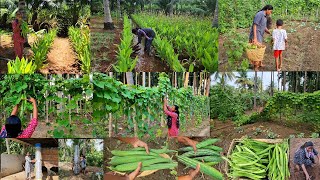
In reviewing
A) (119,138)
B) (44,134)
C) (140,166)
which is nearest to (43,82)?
(44,134)

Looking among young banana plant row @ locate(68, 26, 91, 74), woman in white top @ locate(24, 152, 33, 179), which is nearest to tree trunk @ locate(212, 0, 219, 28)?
young banana plant row @ locate(68, 26, 91, 74)

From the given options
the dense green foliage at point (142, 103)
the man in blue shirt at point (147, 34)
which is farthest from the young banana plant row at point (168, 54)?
the dense green foliage at point (142, 103)

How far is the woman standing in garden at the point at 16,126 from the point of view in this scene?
645cm

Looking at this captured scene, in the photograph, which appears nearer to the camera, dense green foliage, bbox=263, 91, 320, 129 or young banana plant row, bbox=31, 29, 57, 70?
young banana plant row, bbox=31, 29, 57, 70

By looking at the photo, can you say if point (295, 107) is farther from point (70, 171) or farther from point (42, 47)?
point (42, 47)

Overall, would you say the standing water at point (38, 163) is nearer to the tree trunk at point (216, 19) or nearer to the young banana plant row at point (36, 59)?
the young banana plant row at point (36, 59)

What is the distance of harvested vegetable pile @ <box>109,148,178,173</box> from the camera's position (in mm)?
6602

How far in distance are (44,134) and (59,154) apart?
1.03ft

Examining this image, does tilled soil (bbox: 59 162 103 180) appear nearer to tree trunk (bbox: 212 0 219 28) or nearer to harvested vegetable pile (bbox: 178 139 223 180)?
harvested vegetable pile (bbox: 178 139 223 180)

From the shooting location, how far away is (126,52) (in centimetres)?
637

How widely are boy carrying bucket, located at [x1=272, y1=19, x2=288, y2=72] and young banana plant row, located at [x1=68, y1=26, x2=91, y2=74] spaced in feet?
7.47

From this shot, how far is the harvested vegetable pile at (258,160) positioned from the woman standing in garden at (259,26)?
1.01 metres

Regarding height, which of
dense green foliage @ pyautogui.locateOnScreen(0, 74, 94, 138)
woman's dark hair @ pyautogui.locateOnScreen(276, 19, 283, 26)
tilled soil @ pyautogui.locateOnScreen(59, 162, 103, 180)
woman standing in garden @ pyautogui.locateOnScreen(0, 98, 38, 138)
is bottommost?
tilled soil @ pyautogui.locateOnScreen(59, 162, 103, 180)

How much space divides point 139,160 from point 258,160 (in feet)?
4.86
